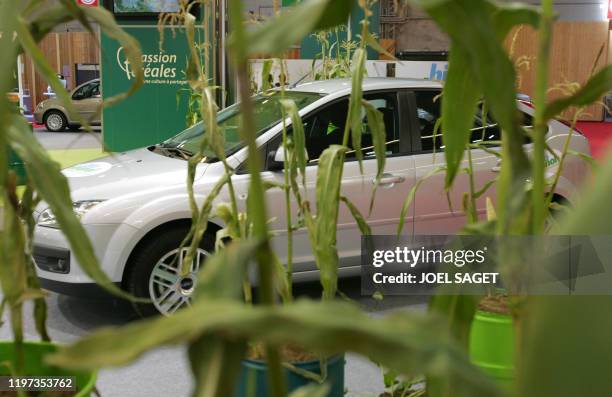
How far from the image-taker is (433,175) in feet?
14.5

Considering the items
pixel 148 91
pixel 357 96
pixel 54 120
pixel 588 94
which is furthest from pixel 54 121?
pixel 588 94

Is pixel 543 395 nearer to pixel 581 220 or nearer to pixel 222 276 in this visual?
pixel 581 220

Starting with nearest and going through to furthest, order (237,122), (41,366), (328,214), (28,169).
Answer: (28,169) → (41,366) → (328,214) → (237,122)

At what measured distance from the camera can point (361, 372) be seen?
362 centimetres

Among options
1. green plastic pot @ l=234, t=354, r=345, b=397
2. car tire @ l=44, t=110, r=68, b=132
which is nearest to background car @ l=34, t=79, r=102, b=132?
car tire @ l=44, t=110, r=68, b=132

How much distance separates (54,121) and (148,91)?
22.3 feet

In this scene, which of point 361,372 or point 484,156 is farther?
point 484,156

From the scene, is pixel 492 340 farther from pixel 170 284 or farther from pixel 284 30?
pixel 170 284

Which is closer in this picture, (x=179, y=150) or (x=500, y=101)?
(x=500, y=101)

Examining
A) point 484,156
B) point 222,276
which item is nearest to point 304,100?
point 484,156

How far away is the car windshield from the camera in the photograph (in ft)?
14.1

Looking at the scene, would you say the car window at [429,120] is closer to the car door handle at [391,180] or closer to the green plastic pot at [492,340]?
the car door handle at [391,180]

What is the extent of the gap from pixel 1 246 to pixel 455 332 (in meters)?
0.60

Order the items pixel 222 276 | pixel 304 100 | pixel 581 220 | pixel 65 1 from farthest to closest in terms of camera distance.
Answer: pixel 304 100
pixel 65 1
pixel 222 276
pixel 581 220
